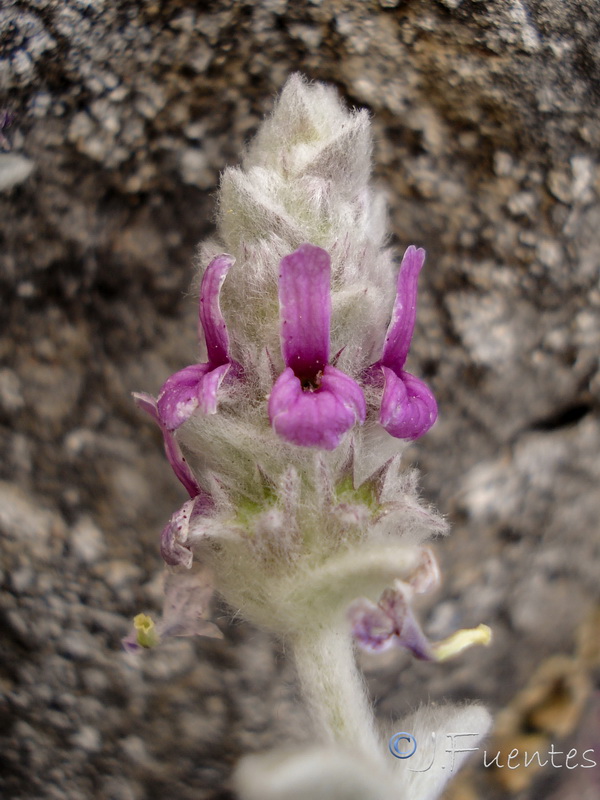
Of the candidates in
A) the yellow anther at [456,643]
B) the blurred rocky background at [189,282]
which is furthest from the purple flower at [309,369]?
the blurred rocky background at [189,282]

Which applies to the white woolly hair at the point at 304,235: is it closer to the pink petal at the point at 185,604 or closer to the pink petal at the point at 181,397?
the pink petal at the point at 181,397

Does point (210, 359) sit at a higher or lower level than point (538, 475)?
higher

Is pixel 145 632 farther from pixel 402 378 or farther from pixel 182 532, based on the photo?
pixel 402 378

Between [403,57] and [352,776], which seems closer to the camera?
[352,776]

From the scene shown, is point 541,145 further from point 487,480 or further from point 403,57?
point 487,480

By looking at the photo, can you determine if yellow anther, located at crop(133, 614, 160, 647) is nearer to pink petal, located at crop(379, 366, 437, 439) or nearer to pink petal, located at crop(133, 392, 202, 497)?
pink petal, located at crop(133, 392, 202, 497)

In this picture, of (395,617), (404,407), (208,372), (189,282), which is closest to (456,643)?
(395,617)

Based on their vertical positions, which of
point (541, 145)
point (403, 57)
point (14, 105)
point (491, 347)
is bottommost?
point (491, 347)

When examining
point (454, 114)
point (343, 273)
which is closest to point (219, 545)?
point (343, 273)
